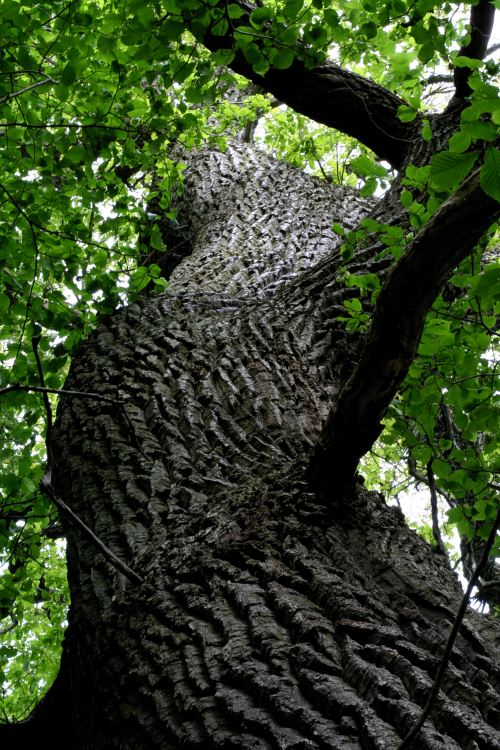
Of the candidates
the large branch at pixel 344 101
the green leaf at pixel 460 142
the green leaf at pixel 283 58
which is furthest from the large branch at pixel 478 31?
the green leaf at pixel 460 142

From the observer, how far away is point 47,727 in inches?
109

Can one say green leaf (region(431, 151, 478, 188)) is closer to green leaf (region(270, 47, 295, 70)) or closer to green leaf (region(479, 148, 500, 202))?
green leaf (region(479, 148, 500, 202))

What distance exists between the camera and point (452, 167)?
1593 mm

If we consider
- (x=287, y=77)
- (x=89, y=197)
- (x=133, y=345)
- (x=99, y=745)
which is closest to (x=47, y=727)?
(x=99, y=745)

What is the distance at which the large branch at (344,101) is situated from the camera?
4465 mm

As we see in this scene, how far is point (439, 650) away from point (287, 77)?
155 inches

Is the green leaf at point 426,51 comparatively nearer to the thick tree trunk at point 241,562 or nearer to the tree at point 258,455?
the tree at point 258,455

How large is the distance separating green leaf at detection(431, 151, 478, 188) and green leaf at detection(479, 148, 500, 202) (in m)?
0.11

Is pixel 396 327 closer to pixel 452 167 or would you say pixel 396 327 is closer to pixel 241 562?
pixel 452 167

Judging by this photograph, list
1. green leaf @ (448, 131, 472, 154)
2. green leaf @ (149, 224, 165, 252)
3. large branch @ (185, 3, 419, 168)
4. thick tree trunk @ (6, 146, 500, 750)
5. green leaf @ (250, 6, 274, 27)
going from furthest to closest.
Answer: large branch @ (185, 3, 419, 168) < green leaf @ (149, 224, 165, 252) < green leaf @ (250, 6, 274, 27) < green leaf @ (448, 131, 472, 154) < thick tree trunk @ (6, 146, 500, 750)

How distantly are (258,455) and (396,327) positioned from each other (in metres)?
0.95

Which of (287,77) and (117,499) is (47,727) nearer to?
(117,499)

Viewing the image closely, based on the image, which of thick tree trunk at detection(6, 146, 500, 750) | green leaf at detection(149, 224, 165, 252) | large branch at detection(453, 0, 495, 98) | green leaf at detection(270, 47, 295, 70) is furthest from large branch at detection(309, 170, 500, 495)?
large branch at detection(453, 0, 495, 98)

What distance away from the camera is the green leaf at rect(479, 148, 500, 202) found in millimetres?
1454
